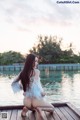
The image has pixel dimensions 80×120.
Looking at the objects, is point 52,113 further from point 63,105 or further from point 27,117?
point 63,105

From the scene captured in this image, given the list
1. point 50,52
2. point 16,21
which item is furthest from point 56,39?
point 16,21

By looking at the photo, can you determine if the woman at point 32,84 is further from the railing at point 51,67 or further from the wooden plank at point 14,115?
the railing at point 51,67

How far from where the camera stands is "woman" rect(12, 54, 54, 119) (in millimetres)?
5043

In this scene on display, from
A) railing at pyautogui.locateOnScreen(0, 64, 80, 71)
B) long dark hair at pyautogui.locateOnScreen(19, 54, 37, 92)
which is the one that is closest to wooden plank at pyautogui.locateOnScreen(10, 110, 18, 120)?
long dark hair at pyautogui.locateOnScreen(19, 54, 37, 92)

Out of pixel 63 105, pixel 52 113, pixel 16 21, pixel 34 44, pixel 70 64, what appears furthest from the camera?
pixel 34 44

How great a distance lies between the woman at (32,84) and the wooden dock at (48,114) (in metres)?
0.22

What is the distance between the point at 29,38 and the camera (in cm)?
3678

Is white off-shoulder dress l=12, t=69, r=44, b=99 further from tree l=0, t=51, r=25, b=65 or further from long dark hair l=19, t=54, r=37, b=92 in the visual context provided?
tree l=0, t=51, r=25, b=65

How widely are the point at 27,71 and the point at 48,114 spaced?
858 mm

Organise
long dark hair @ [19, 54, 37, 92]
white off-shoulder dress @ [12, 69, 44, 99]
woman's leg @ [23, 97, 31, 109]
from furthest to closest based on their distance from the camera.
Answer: woman's leg @ [23, 97, 31, 109] < white off-shoulder dress @ [12, 69, 44, 99] < long dark hair @ [19, 54, 37, 92]

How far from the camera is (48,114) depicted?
5.55 m

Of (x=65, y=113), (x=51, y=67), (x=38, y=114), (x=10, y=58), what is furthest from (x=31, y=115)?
(x=10, y=58)

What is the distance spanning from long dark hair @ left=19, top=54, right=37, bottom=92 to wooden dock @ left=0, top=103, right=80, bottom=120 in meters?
0.54

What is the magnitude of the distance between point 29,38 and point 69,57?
4415 millimetres
